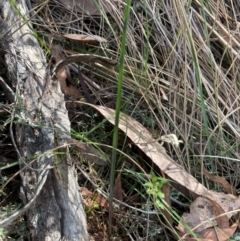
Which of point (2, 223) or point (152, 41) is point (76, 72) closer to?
point (152, 41)

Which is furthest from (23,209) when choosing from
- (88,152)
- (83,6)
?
(83,6)

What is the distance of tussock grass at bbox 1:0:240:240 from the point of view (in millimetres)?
1777

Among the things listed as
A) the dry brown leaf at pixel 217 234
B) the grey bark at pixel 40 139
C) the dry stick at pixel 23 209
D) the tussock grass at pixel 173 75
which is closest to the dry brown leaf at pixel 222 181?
the tussock grass at pixel 173 75

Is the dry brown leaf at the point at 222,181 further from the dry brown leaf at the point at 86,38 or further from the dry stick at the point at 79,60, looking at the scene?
the dry brown leaf at the point at 86,38

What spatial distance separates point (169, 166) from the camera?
1677mm

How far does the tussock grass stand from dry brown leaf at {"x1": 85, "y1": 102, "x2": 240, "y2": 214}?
6cm

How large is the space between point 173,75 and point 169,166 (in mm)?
388

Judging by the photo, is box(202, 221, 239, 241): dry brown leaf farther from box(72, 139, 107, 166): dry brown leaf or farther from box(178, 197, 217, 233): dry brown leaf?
box(72, 139, 107, 166): dry brown leaf

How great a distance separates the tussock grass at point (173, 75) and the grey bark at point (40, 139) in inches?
8.0

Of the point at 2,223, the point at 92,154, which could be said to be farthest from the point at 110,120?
the point at 2,223

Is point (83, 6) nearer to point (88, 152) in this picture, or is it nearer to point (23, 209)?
point (88, 152)

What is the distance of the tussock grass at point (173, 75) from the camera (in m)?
1.78

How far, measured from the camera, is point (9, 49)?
5.49ft

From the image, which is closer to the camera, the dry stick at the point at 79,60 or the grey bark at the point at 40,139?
the grey bark at the point at 40,139
